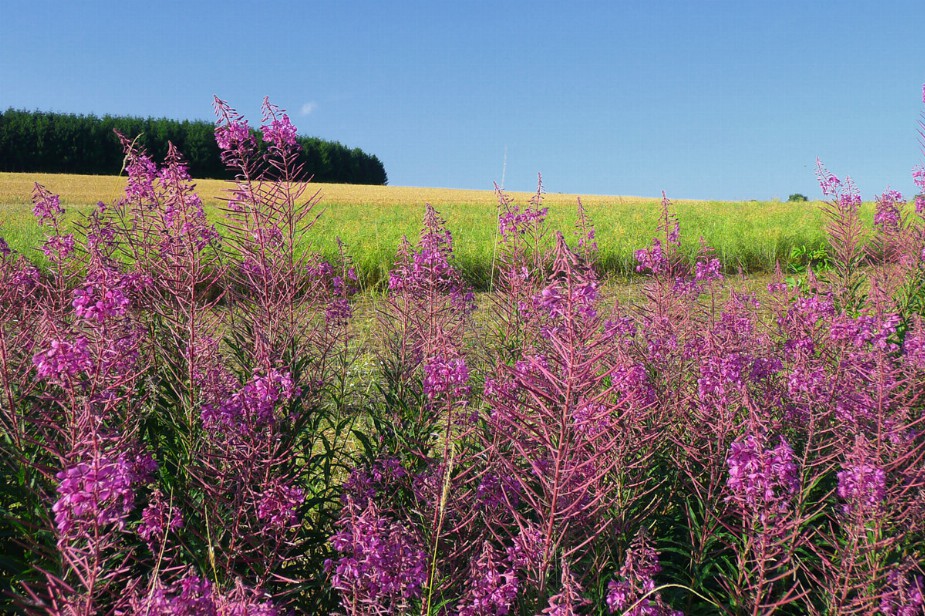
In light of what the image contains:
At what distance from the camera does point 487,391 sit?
98.6 inches

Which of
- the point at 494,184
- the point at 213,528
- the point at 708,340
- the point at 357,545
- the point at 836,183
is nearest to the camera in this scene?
the point at 357,545

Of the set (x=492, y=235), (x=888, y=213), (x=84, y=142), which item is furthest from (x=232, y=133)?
(x=84, y=142)

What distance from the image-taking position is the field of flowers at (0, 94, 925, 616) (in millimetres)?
1786

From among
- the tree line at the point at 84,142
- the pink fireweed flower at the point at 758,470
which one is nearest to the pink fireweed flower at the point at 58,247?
the pink fireweed flower at the point at 758,470

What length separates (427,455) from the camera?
287 cm

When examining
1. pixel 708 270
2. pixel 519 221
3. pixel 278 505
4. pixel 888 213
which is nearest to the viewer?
pixel 278 505

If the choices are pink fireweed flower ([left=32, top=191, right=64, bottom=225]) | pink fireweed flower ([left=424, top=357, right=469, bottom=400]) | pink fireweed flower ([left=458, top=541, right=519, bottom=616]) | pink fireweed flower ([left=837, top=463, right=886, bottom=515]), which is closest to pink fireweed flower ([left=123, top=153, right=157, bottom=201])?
pink fireweed flower ([left=32, top=191, right=64, bottom=225])

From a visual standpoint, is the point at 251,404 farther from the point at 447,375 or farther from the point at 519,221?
the point at 519,221

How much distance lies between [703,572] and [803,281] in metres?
6.31

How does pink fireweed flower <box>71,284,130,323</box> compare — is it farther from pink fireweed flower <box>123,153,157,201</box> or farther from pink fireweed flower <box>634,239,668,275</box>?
pink fireweed flower <box>634,239,668,275</box>

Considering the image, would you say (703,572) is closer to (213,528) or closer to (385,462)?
(385,462)

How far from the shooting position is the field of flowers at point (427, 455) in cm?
179

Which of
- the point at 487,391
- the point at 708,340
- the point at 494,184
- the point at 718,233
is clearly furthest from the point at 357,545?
the point at 718,233

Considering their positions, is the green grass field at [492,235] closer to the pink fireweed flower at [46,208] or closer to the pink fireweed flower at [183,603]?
the pink fireweed flower at [46,208]
